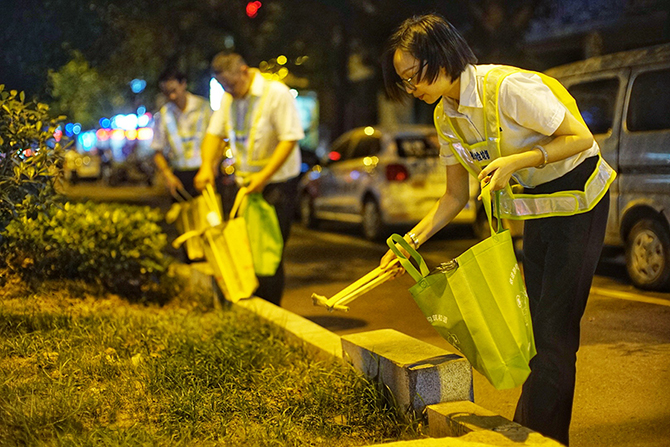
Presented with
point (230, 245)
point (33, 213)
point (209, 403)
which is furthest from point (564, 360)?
point (33, 213)

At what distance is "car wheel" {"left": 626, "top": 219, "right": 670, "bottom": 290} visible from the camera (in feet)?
23.1

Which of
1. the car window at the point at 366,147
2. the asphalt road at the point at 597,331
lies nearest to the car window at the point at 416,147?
the car window at the point at 366,147

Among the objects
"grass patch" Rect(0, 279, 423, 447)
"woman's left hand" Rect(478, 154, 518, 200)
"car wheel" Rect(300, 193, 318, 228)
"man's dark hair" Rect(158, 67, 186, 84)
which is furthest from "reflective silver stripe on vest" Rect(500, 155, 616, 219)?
"car wheel" Rect(300, 193, 318, 228)

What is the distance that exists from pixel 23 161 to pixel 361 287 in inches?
113

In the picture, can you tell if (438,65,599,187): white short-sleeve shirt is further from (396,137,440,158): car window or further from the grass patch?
(396,137,440,158): car window

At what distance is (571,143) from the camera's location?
3.15 meters

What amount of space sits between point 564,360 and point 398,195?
788cm

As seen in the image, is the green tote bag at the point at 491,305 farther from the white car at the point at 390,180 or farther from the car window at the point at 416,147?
the car window at the point at 416,147

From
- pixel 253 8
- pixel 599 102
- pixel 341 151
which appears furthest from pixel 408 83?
pixel 253 8

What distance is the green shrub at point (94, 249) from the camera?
555 cm

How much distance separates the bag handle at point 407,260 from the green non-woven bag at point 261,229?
247 cm

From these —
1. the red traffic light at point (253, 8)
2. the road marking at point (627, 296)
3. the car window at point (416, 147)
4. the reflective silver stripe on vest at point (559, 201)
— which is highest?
the red traffic light at point (253, 8)

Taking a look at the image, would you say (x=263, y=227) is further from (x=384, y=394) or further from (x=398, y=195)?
(x=398, y=195)

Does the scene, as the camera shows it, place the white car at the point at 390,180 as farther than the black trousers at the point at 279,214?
Yes
